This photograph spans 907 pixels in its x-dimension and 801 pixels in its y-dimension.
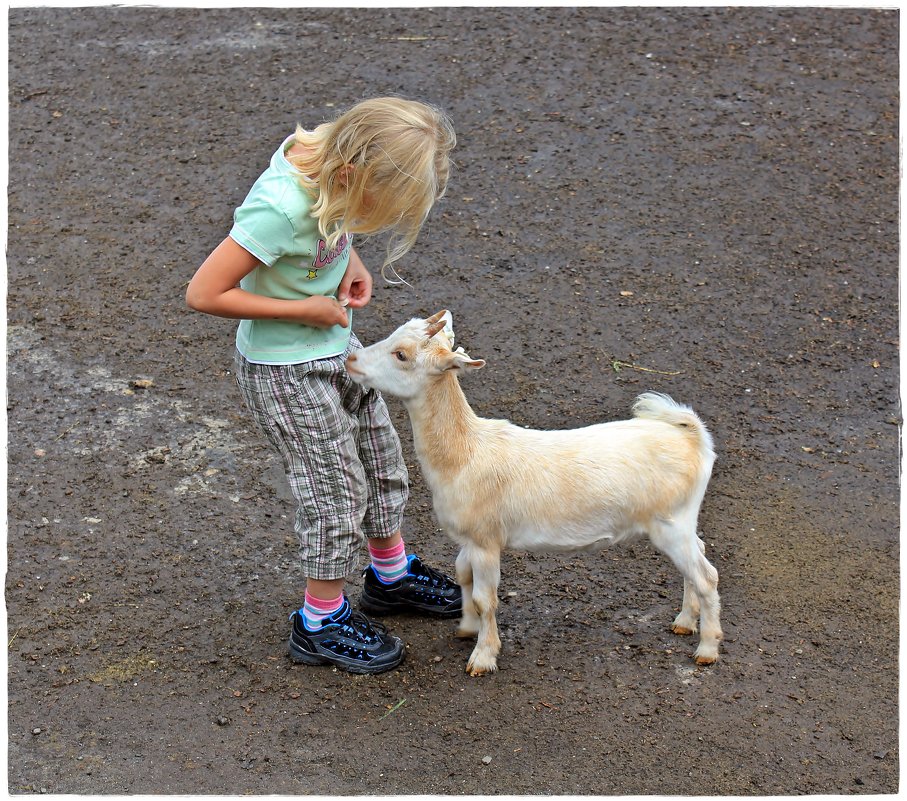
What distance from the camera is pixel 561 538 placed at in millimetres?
3982

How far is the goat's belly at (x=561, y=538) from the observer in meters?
3.97

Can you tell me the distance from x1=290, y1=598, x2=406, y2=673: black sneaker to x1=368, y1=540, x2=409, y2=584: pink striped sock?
0.28m

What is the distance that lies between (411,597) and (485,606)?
490 millimetres

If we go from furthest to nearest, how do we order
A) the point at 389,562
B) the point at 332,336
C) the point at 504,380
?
1. the point at 504,380
2. the point at 389,562
3. the point at 332,336

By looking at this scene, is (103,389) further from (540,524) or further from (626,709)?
(626,709)

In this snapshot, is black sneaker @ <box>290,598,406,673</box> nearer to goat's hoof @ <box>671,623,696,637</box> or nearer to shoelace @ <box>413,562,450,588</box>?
shoelace @ <box>413,562,450,588</box>

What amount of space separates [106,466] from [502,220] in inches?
124

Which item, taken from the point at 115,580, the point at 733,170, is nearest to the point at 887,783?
the point at 115,580

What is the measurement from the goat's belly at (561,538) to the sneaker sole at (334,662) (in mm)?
627

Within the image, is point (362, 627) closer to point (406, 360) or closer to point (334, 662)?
point (334, 662)

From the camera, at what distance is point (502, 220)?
726 cm

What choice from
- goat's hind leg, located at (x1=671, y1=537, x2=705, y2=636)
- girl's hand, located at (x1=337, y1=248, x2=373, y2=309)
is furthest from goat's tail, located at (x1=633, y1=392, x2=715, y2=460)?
girl's hand, located at (x1=337, y1=248, x2=373, y2=309)

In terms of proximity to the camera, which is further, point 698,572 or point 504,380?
point 504,380

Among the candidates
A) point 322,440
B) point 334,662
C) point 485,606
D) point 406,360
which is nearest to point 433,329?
point 406,360
